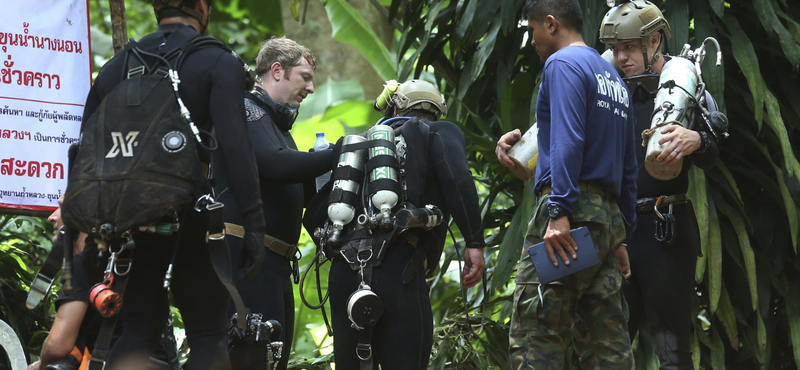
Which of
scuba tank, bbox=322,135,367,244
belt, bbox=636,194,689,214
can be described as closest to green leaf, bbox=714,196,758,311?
belt, bbox=636,194,689,214

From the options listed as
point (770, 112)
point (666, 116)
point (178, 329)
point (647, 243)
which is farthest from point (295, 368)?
point (770, 112)

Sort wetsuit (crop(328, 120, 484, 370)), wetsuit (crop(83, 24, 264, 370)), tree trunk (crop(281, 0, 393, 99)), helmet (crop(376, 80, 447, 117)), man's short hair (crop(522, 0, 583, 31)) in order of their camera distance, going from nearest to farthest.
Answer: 1. wetsuit (crop(83, 24, 264, 370))
2. man's short hair (crop(522, 0, 583, 31))
3. wetsuit (crop(328, 120, 484, 370))
4. helmet (crop(376, 80, 447, 117))
5. tree trunk (crop(281, 0, 393, 99))

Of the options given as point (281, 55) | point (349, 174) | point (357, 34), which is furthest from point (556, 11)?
point (357, 34)

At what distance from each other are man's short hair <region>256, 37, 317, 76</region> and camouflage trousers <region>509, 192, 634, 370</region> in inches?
61.4

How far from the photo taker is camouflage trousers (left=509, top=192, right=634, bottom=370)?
12.7ft

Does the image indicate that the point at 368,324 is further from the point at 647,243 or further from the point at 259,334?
the point at 647,243

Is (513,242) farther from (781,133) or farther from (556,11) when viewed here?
(556,11)

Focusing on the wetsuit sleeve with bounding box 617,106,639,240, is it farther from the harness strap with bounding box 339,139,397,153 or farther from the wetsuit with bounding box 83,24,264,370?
the wetsuit with bounding box 83,24,264,370

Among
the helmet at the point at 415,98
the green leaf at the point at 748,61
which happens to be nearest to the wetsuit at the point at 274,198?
the helmet at the point at 415,98

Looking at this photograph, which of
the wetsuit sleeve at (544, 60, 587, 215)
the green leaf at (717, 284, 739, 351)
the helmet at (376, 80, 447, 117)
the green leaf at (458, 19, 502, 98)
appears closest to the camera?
the wetsuit sleeve at (544, 60, 587, 215)

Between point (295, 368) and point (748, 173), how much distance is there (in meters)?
3.16

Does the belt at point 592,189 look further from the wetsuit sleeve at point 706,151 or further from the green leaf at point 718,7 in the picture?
the green leaf at point 718,7

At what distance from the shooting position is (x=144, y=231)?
3.00 metres

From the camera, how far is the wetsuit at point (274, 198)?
170 inches
